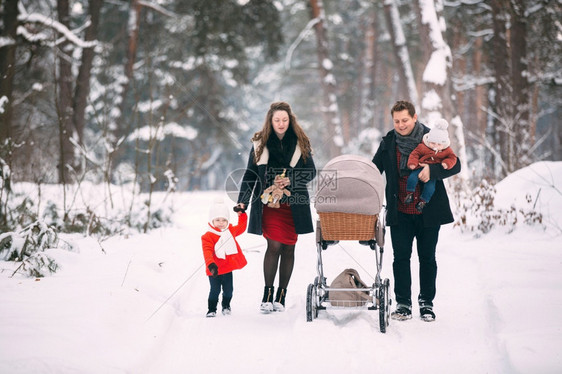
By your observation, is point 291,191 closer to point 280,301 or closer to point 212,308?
point 280,301

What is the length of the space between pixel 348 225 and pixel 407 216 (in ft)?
2.11

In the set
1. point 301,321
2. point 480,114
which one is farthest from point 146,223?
point 480,114

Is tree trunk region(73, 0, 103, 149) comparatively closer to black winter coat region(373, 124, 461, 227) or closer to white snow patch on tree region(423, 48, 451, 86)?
white snow patch on tree region(423, 48, 451, 86)

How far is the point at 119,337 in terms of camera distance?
399cm

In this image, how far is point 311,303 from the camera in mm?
4586

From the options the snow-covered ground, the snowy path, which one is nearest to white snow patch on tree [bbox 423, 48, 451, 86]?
the snow-covered ground

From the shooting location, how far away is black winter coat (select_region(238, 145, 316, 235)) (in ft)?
16.2

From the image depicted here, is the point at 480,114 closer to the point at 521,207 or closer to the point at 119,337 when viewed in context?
the point at 521,207

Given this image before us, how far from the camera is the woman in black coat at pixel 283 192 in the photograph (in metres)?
4.96

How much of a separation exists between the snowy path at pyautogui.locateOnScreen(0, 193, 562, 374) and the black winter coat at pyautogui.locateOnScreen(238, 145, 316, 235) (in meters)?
0.88

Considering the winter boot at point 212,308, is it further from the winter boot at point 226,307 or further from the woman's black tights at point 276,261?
the woman's black tights at point 276,261

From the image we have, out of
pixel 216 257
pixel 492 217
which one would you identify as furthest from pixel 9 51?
pixel 492 217

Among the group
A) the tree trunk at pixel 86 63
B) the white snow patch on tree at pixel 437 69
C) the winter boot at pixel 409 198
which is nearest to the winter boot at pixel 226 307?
the winter boot at pixel 409 198

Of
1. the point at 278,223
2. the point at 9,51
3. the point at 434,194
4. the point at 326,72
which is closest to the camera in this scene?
the point at 434,194
